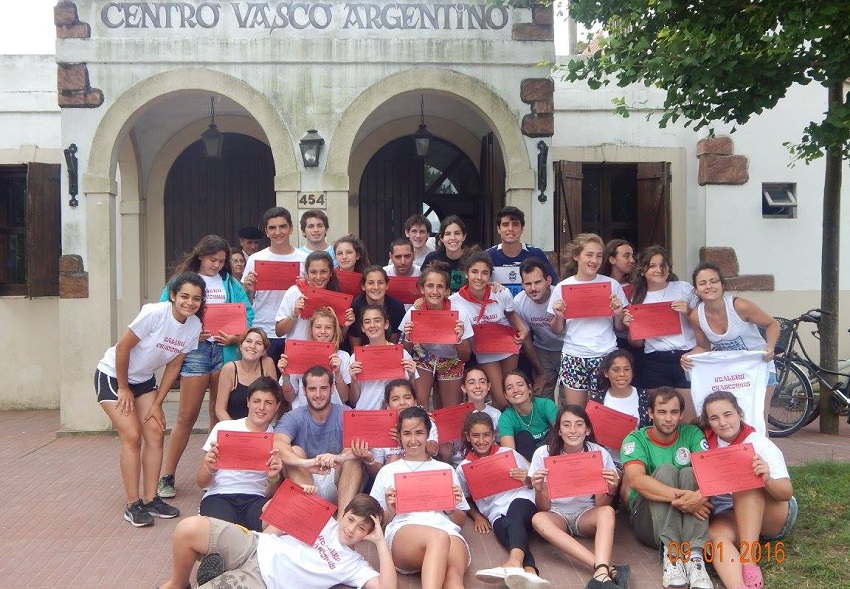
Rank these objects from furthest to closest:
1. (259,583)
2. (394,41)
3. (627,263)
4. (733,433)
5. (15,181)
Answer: (15,181) → (394,41) → (627,263) → (733,433) → (259,583)

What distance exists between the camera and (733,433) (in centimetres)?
482

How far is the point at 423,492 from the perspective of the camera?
15.4ft

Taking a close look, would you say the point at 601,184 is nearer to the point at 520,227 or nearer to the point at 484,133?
the point at 484,133

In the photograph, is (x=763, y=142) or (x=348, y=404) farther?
(x=763, y=142)

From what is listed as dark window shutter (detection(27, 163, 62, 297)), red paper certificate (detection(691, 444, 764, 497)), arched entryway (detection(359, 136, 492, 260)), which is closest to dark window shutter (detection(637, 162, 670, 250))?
arched entryway (detection(359, 136, 492, 260))

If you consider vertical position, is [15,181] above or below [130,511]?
above

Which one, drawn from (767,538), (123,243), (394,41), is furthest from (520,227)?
(123,243)

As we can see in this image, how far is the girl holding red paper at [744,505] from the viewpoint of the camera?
4488 millimetres

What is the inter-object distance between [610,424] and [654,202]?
5437mm

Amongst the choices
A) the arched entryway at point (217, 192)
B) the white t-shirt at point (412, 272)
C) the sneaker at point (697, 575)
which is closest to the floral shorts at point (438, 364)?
the white t-shirt at point (412, 272)

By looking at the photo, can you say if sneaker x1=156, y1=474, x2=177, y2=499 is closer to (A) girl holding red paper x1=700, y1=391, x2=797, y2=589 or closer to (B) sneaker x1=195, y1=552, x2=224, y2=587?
(B) sneaker x1=195, y1=552, x2=224, y2=587

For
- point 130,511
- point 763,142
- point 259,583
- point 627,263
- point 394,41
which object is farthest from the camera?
point 763,142

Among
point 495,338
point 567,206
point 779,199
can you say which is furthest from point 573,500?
point 779,199

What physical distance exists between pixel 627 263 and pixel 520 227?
2.74ft
